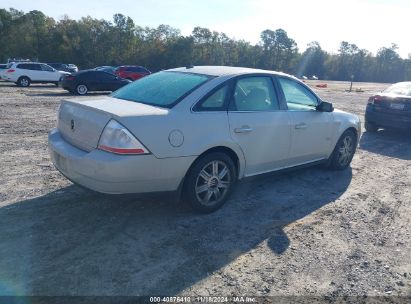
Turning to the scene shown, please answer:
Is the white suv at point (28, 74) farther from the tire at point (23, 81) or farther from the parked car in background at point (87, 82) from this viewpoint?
the parked car in background at point (87, 82)

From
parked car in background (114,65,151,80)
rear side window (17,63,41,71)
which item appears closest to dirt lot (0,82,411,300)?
rear side window (17,63,41,71)

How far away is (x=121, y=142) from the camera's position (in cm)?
363

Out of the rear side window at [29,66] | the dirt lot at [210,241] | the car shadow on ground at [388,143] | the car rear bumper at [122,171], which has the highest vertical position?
the rear side window at [29,66]

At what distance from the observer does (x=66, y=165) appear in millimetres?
4012

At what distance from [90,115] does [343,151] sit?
4.24 metres

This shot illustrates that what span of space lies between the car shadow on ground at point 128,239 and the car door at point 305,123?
0.63 m

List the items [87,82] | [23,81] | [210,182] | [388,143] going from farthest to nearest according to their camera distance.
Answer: [23,81] < [87,82] < [388,143] < [210,182]

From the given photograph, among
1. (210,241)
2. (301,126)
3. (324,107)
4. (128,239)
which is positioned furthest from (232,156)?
(324,107)

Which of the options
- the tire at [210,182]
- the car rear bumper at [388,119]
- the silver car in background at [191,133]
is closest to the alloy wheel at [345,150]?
the silver car in background at [191,133]

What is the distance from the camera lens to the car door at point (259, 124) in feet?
14.8

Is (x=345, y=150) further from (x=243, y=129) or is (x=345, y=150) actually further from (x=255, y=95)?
(x=243, y=129)

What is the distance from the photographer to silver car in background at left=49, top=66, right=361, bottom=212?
3.69 m

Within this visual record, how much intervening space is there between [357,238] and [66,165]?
3.15 m

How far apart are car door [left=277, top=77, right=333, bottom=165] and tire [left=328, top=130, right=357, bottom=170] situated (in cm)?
41
